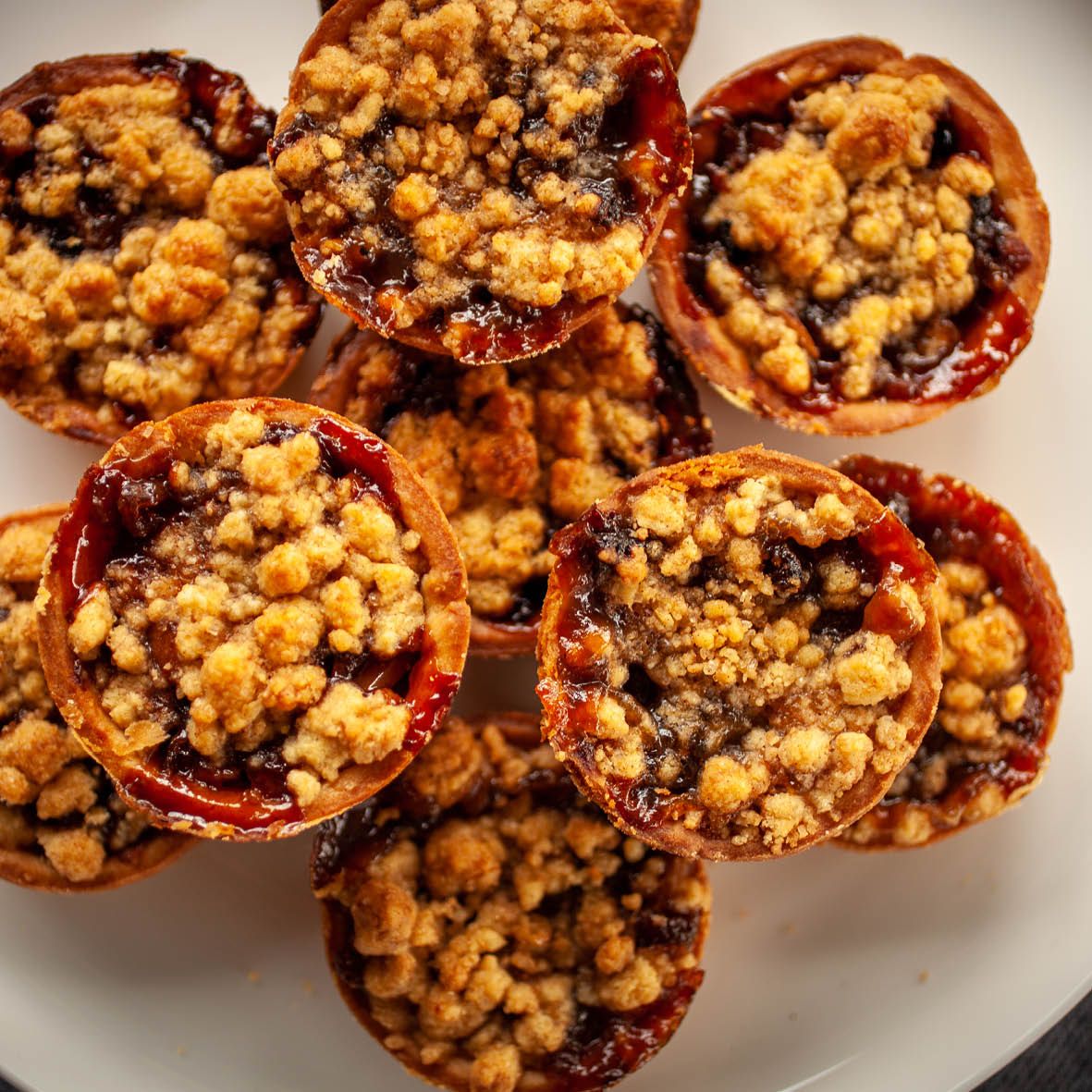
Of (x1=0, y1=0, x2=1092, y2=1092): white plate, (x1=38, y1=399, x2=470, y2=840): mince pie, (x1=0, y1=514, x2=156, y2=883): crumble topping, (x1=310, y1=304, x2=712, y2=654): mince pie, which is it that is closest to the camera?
(x1=38, y1=399, x2=470, y2=840): mince pie

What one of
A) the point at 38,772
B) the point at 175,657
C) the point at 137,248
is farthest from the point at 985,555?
the point at 38,772

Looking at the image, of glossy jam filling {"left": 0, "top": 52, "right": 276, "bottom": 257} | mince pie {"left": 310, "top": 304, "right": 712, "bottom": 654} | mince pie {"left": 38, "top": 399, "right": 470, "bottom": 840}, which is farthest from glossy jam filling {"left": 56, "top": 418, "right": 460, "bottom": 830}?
glossy jam filling {"left": 0, "top": 52, "right": 276, "bottom": 257}

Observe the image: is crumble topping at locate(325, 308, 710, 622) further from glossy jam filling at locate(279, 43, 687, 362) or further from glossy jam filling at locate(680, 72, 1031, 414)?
glossy jam filling at locate(279, 43, 687, 362)

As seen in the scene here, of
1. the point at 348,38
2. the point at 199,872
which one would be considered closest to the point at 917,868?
the point at 199,872

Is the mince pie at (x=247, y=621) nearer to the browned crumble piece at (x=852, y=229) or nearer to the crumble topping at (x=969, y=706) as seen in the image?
the browned crumble piece at (x=852, y=229)

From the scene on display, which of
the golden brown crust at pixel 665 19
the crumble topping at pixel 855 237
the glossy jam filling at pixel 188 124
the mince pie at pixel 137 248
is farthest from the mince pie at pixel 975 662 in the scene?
the glossy jam filling at pixel 188 124

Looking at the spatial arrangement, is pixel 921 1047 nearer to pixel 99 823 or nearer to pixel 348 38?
pixel 99 823
